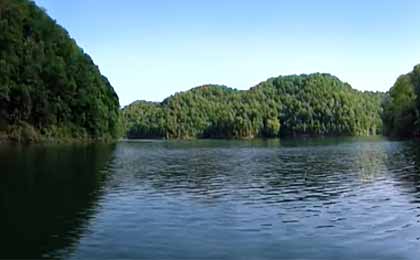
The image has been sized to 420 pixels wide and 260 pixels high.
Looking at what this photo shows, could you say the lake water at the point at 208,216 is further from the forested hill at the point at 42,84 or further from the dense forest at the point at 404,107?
the dense forest at the point at 404,107

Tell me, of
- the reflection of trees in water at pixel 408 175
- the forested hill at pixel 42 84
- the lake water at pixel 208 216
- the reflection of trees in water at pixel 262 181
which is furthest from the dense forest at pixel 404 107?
the lake water at pixel 208 216

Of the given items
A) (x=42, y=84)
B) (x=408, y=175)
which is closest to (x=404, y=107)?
(x=42, y=84)

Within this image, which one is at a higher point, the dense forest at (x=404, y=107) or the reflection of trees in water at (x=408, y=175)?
the dense forest at (x=404, y=107)

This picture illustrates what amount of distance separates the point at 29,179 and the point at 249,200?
15.3 meters

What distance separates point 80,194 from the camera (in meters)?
27.7

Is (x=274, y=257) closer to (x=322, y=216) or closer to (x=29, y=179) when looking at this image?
(x=322, y=216)

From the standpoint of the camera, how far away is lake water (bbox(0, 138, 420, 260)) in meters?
16.1

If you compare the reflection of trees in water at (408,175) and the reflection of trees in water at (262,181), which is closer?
the reflection of trees in water at (262,181)

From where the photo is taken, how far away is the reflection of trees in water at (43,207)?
1659cm

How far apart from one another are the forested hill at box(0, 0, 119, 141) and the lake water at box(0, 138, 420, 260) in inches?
2273

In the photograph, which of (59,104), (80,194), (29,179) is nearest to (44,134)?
(59,104)

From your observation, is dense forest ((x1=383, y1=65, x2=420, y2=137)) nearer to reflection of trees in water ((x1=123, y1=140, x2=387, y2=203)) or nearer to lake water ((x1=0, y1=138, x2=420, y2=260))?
reflection of trees in water ((x1=123, y1=140, x2=387, y2=203))

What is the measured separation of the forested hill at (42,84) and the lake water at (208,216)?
57742 millimetres

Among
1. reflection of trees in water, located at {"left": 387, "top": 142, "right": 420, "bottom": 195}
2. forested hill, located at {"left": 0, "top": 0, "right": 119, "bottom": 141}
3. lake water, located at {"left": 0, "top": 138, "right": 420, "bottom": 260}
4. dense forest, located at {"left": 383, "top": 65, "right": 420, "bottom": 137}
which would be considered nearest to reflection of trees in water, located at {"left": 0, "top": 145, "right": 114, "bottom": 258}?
lake water, located at {"left": 0, "top": 138, "right": 420, "bottom": 260}
